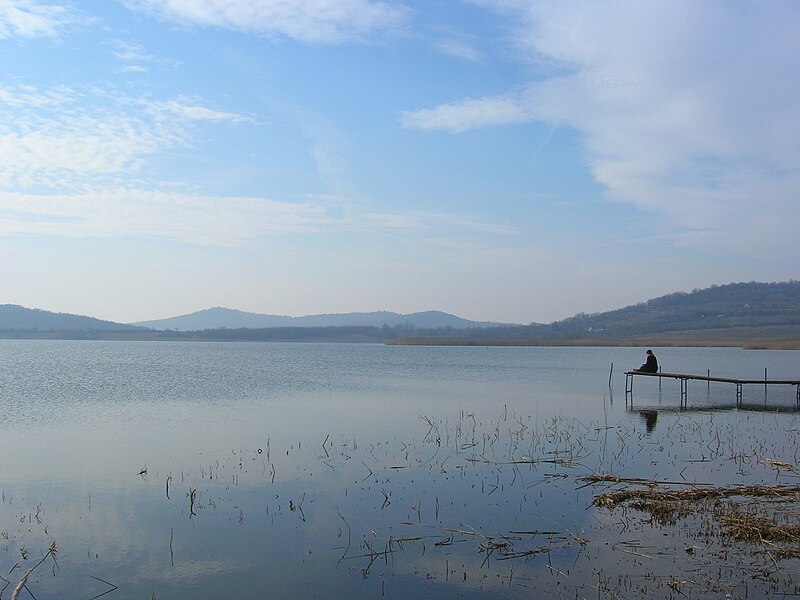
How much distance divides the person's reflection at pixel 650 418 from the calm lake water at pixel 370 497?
201 mm

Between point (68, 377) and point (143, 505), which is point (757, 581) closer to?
point (143, 505)

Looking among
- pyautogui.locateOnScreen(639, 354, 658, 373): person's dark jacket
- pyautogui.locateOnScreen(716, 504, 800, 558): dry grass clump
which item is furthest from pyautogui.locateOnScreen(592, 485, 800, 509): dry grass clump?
pyautogui.locateOnScreen(639, 354, 658, 373): person's dark jacket

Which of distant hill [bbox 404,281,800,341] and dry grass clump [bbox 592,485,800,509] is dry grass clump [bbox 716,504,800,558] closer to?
dry grass clump [bbox 592,485,800,509]

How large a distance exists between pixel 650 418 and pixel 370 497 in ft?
53.2

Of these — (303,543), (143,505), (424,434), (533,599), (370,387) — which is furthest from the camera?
(370,387)

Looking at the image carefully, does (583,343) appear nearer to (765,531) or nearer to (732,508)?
(732,508)

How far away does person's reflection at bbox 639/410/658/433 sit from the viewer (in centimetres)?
2461

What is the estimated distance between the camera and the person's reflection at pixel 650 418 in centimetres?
2461

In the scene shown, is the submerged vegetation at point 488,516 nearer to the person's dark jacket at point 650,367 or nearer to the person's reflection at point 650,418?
the person's reflection at point 650,418

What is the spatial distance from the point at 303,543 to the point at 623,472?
8.40 metres

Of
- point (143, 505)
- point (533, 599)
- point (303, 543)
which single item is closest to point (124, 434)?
point (143, 505)

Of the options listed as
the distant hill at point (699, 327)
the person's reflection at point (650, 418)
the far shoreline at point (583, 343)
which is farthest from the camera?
the distant hill at point (699, 327)

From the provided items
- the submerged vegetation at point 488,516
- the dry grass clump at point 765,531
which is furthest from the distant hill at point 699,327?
the dry grass clump at point 765,531

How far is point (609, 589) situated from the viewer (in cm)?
938
